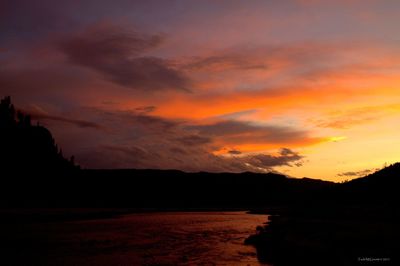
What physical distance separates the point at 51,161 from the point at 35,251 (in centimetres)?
16228

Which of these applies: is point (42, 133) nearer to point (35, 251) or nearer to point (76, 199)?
point (76, 199)

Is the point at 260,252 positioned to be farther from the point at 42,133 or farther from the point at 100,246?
the point at 42,133

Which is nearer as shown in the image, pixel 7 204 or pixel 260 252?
pixel 260 252

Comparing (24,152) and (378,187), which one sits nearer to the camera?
(378,187)

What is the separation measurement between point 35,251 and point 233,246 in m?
18.9

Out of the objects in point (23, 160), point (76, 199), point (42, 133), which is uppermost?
point (42, 133)

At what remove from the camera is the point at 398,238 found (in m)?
29.8

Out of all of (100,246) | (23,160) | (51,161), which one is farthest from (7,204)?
(100,246)

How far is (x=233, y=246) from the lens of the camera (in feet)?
138

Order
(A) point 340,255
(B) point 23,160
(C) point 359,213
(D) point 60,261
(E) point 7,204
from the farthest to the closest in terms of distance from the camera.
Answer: (B) point 23,160
(E) point 7,204
(C) point 359,213
(D) point 60,261
(A) point 340,255

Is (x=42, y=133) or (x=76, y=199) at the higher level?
(x=42, y=133)

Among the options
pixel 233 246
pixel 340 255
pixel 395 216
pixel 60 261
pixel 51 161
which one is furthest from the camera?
pixel 51 161

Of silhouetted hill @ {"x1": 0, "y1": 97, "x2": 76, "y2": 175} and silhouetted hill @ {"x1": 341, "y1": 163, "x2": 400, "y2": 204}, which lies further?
silhouetted hill @ {"x1": 0, "y1": 97, "x2": 76, "y2": 175}

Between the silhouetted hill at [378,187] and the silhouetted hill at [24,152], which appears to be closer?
the silhouetted hill at [378,187]
